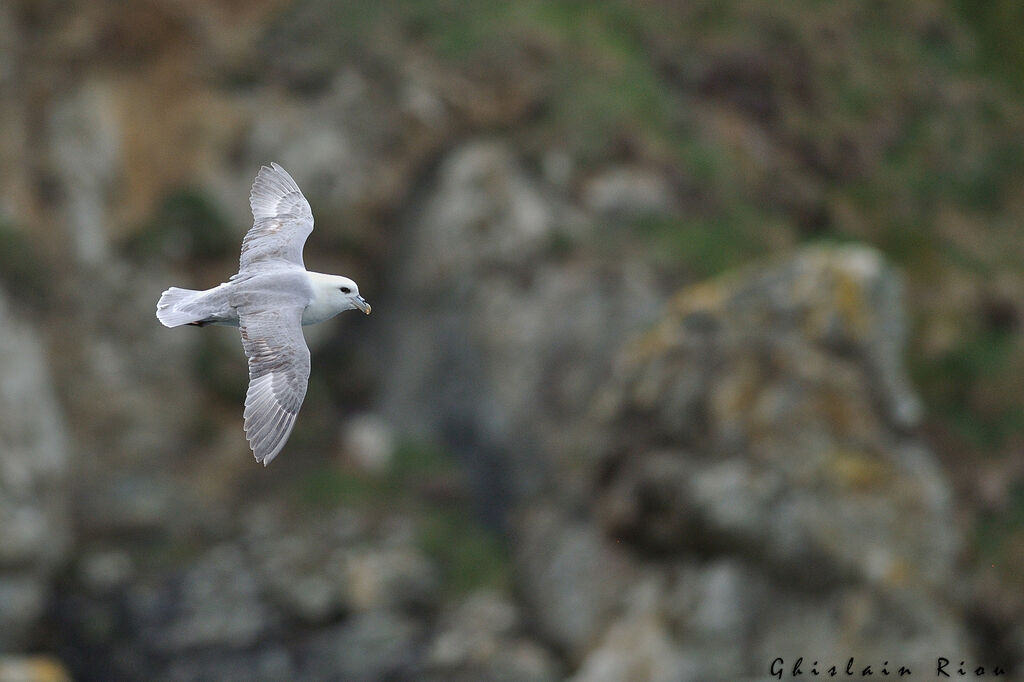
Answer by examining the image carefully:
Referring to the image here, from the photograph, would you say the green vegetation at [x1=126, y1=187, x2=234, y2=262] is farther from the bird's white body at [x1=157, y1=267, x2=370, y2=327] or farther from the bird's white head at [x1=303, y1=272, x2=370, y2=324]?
the bird's white head at [x1=303, y1=272, x2=370, y2=324]

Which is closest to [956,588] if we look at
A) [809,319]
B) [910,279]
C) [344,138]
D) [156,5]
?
[809,319]

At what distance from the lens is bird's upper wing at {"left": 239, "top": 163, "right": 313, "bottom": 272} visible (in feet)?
31.2

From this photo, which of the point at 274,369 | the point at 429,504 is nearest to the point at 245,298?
the point at 274,369

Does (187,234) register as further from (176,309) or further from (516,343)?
(176,309)

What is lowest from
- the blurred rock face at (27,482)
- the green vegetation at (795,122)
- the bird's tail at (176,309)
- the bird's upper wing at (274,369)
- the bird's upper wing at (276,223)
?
the bird's upper wing at (274,369)

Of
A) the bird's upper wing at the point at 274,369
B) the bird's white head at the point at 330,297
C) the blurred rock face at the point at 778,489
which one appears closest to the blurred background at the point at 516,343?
the blurred rock face at the point at 778,489

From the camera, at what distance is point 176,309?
27.5 ft

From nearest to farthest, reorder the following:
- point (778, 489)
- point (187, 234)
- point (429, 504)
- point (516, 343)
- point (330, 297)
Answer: point (330, 297) → point (778, 489) → point (429, 504) → point (516, 343) → point (187, 234)

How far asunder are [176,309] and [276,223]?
5.52 feet

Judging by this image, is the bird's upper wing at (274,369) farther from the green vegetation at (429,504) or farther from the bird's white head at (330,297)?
the green vegetation at (429,504)

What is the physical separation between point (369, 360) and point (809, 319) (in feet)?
19.9

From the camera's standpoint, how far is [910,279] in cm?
1689

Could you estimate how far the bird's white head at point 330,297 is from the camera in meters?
8.88

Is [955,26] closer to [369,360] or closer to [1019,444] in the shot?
[1019,444]
